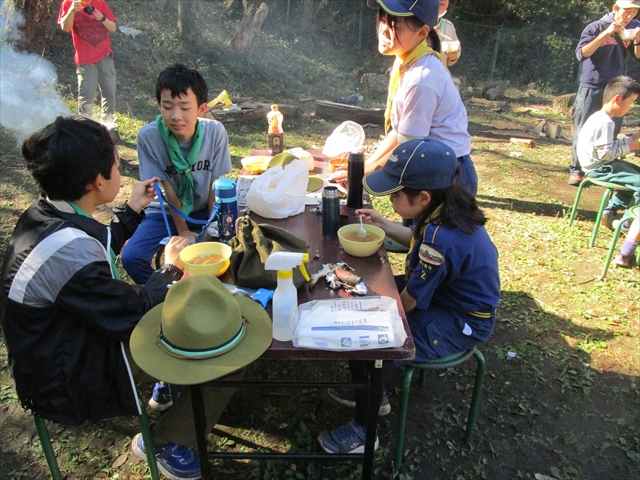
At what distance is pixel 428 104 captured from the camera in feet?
9.02

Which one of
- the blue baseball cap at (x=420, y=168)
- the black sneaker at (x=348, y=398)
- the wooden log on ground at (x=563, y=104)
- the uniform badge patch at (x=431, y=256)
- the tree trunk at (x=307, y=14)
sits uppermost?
the tree trunk at (x=307, y=14)

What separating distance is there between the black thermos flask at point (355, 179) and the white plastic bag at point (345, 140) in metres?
0.76

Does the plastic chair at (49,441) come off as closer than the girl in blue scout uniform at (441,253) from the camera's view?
Yes

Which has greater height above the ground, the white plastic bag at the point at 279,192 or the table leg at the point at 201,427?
the white plastic bag at the point at 279,192

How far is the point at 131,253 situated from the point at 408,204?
1845mm

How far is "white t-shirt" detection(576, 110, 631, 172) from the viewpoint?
4.73 metres

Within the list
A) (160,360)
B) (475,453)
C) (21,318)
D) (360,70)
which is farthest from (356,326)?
(360,70)

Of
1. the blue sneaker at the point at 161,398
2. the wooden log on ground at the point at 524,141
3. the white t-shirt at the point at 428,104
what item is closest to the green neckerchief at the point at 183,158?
the blue sneaker at the point at 161,398

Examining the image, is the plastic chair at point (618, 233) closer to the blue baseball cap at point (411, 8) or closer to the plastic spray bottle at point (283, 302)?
the blue baseball cap at point (411, 8)

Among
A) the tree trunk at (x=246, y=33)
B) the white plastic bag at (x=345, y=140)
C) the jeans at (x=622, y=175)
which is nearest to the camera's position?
the white plastic bag at (x=345, y=140)

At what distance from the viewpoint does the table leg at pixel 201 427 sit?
1.97m

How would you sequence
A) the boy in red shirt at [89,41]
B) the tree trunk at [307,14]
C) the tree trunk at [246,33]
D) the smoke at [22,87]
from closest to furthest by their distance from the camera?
the boy in red shirt at [89,41] < the smoke at [22,87] < the tree trunk at [246,33] < the tree trunk at [307,14]

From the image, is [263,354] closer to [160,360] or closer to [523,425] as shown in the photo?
[160,360]

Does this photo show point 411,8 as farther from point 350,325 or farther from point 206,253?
point 350,325
